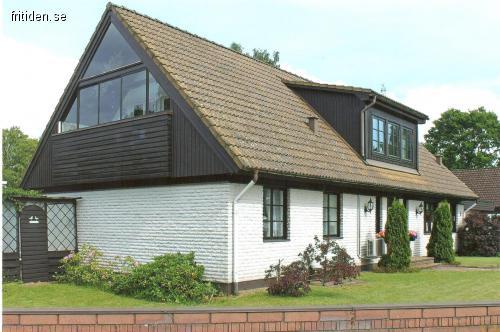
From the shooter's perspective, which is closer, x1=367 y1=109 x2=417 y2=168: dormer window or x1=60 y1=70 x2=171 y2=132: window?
x1=60 y1=70 x2=171 y2=132: window

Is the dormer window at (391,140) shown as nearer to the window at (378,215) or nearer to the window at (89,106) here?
the window at (378,215)

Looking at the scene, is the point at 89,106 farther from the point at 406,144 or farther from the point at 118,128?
the point at 406,144

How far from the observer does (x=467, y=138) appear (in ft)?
210

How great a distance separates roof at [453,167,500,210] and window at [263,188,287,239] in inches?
1139

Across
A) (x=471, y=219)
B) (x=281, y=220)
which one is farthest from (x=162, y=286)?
(x=471, y=219)

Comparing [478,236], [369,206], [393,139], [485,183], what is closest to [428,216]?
[393,139]

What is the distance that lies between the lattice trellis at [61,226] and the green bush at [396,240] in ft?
30.3

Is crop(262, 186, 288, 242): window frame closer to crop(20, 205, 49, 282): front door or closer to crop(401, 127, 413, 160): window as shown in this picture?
crop(20, 205, 49, 282): front door

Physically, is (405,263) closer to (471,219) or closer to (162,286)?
(162,286)

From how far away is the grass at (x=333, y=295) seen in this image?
11.6 m

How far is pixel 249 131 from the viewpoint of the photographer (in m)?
14.3

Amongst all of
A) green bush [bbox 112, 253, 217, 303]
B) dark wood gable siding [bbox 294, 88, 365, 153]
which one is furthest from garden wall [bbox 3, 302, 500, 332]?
dark wood gable siding [bbox 294, 88, 365, 153]

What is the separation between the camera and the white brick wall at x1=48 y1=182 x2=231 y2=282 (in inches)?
516

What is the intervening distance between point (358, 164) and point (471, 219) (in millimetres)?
12352
